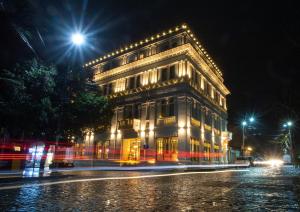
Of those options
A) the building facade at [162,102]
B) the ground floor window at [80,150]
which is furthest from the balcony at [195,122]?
the ground floor window at [80,150]

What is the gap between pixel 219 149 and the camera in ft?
146

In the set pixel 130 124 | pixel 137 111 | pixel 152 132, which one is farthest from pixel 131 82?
pixel 152 132

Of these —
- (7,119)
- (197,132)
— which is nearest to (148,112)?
(197,132)

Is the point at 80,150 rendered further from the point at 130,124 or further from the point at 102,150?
the point at 130,124

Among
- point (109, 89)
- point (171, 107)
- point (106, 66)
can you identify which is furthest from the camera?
point (106, 66)

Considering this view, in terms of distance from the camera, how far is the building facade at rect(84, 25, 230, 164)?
3281 cm

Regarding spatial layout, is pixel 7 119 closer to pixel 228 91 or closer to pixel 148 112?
pixel 148 112

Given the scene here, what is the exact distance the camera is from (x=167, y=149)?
32.7m

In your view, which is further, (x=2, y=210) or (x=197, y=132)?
(x=197, y=132)

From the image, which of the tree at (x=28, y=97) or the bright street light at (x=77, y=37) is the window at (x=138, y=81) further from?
the bright street light at (x=77, y=37)

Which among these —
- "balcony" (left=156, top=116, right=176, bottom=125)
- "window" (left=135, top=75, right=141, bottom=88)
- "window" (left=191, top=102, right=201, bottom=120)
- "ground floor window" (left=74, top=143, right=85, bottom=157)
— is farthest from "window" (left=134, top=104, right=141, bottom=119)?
"ground floor window" (left=74, top=143, right=85, bottom=157)

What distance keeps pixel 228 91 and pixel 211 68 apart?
12249mm

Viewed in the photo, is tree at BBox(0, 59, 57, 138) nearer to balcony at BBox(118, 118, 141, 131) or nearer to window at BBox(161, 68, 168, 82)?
balcony at BBox(118, 118, 141, 131)

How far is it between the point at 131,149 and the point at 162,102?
24.8 ft
